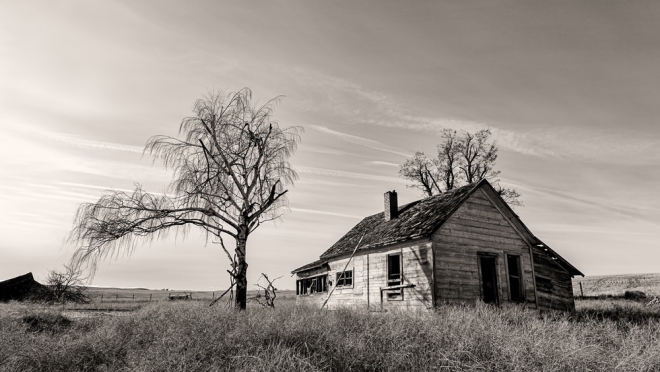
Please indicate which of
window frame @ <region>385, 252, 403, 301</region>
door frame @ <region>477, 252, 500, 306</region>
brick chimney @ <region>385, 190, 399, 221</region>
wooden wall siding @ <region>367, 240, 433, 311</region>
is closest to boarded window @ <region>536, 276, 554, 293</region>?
door frame @ <region>477, 252, 500, 306</region>

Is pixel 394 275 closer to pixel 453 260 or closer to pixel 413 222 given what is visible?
pixel 413 222

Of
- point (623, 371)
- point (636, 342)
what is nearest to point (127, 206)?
point (623, 371)

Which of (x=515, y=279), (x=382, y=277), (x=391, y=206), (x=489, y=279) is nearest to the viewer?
(x=382, y=277)

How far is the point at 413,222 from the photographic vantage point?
16719 mm

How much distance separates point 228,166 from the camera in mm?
14523

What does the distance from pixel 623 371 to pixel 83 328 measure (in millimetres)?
12420

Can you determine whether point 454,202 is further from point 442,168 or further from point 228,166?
point 442,168

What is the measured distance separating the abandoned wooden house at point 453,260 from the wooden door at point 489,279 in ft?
0.13

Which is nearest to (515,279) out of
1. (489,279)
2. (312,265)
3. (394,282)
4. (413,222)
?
(489,279)

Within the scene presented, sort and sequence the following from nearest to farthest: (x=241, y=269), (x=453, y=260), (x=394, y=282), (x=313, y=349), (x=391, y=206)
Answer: (x=313, y=349)
(x=241, y=269)
(x=453, y=260)
(x=394, y=282)
(x=391, y=206)

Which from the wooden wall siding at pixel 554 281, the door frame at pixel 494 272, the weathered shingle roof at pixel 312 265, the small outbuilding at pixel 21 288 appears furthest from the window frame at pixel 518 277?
the small outbuilding at pixel 21 288

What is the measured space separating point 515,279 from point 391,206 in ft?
21.5

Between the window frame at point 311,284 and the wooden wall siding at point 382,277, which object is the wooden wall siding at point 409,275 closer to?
the wooden wall siding at point 382,277

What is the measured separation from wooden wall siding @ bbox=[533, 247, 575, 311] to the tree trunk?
12.7 metres
